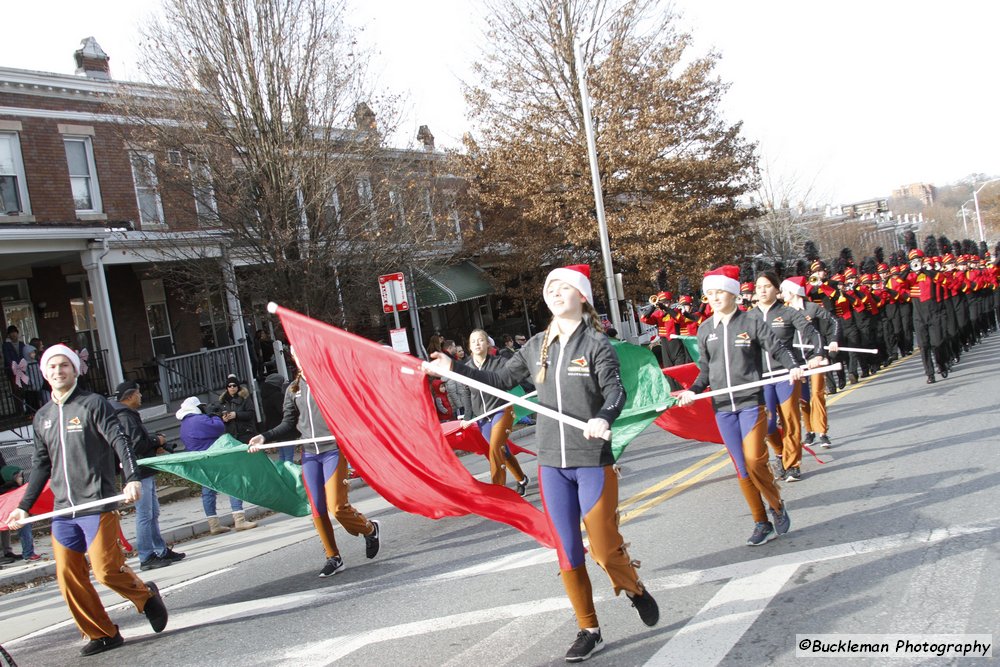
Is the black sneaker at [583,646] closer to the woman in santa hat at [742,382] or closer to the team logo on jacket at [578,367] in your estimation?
the team logo on jacket at [578,367]

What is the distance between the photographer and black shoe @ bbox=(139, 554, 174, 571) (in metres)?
8.96

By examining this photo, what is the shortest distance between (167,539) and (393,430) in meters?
6.32

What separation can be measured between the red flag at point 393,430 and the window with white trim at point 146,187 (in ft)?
42.0

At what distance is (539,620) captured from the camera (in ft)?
17.7

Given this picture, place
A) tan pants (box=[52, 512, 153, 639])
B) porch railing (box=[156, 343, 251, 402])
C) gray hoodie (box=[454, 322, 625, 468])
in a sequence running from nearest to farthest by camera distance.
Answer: gray hoodie (box=[454, 322, 625, 468]), tan pants (box=[52, 512, 153, 639]), porch railing (box=[156, 343, 251, 402])

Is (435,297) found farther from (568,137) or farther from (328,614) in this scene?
(328,614)

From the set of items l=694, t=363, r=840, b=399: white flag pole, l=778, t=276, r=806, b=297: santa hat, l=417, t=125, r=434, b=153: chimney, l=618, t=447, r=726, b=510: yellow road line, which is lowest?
l=618, t=447, r=726, b=510: yellow road line

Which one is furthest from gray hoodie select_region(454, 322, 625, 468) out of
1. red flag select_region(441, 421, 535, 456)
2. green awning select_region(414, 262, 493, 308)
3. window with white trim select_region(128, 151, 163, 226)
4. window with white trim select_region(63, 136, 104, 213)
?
green awning select_region(414, 262, 493, 308)

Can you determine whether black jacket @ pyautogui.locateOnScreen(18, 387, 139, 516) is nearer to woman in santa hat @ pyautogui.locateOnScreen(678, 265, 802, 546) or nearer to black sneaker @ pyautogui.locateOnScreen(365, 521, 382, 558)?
black sneaker @ pyautogui.locateOnScreen(365, 521, 382, 558)

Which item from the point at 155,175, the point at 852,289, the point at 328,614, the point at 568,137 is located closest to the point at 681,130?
the point at 568,137

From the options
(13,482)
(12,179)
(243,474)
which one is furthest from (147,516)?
(12,179)

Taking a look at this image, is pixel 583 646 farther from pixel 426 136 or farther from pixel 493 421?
pixel 426 136

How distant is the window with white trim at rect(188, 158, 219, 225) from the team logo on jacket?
45.0 ft

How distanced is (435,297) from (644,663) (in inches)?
833
